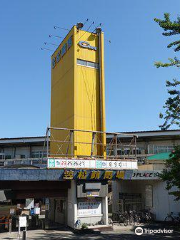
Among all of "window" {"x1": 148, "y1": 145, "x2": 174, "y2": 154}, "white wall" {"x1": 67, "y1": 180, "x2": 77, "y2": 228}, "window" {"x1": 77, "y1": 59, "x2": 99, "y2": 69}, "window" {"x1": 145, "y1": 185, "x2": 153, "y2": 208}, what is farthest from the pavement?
"window" {"x1": 148, "y1": 145, "x2": 174, "y2": 154}

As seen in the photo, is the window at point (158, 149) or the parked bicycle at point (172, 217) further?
the window at point (158, 149)

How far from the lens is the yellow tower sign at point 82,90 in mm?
27922

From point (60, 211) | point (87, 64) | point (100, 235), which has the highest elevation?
point (87, 64)

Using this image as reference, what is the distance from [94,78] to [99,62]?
201 centimetres

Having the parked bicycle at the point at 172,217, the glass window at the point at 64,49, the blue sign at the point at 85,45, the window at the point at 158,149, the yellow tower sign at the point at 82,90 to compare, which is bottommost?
the parked bicycle at the point at 172,217

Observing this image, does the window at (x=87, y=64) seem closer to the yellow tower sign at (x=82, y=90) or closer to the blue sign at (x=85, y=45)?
the yellow tower sign at (x=82, y=90)

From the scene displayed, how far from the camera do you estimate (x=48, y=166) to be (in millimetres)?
22062

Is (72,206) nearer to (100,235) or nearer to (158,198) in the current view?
(100,235)

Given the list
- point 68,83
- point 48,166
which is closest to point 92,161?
point 48,166

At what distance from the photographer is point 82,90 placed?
2872 centimetres

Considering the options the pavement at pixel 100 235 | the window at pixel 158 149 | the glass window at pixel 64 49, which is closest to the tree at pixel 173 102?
the pavement at pixel 100 235

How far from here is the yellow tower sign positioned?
2792 cm

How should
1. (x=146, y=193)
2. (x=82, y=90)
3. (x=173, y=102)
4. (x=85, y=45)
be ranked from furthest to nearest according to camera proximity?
(x=146, y=193) < (x=85, y=45) < (x=82, y=90) < (x=173, y=102)

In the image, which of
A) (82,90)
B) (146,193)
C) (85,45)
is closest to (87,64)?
(85,45)
